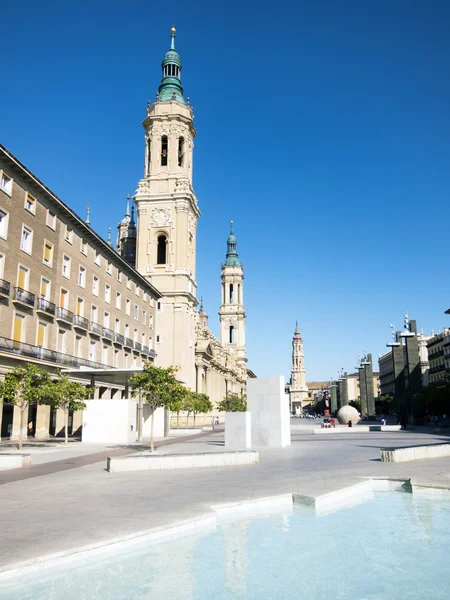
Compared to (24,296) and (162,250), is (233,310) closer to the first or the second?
(162,250)

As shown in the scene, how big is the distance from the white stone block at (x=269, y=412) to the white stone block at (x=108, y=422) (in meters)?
7.70

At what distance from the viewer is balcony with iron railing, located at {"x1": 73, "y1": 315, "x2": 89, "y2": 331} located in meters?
41.8

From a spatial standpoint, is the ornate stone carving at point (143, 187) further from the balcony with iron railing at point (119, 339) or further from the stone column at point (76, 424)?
the stone column at point (76, 424)

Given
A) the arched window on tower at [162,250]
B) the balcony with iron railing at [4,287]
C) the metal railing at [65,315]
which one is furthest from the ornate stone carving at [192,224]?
the balcony with iron railing at [4,287]

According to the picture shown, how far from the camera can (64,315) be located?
39969mm

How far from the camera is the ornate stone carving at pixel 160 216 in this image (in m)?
75.9

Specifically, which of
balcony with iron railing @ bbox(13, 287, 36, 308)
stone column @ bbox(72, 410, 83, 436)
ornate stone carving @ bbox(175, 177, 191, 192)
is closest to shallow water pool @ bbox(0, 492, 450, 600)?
balcony with iron railing @ bbox(13, 287, 36, 308)

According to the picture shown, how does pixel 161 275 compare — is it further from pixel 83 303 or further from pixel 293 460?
pixel 293 460

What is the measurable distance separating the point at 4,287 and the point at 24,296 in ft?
7.69

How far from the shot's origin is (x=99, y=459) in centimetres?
2155

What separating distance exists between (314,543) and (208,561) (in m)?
1.94

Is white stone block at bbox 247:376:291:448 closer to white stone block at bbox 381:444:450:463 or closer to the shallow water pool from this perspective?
white stone block at bbox 381:444:450:463

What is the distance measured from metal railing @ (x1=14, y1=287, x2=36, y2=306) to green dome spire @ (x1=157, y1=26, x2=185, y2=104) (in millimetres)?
53128

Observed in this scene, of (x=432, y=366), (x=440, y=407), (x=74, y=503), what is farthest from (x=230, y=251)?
(x=74, y=503)
